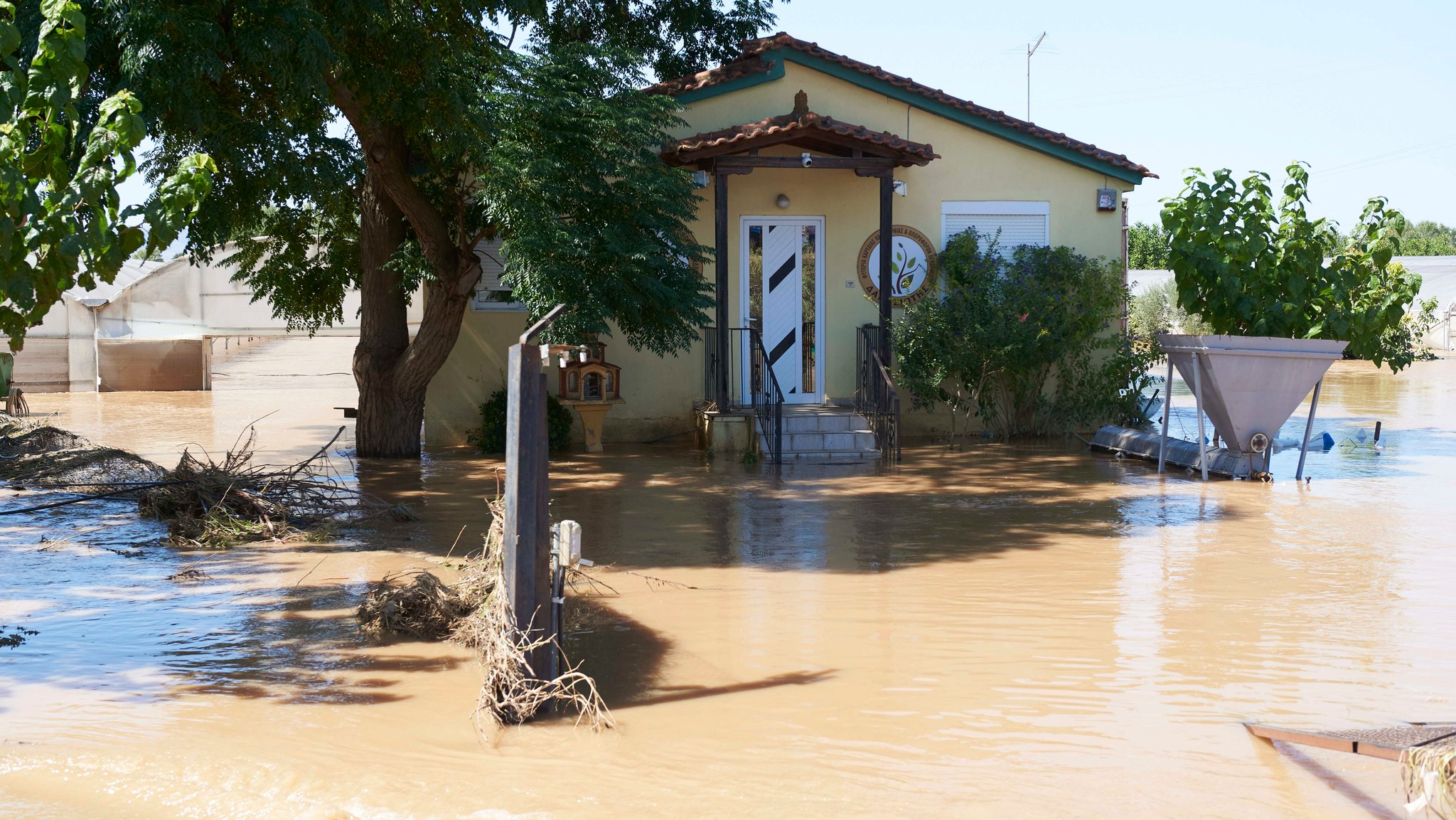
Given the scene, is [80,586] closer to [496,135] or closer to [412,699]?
[412,699]

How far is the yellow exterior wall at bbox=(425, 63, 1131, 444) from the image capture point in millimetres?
13414

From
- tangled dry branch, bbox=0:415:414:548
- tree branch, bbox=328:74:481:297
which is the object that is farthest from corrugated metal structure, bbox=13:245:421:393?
tangled dry branch, bbox=0:415:414:548

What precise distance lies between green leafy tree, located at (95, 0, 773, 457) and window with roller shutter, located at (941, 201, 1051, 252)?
11.1 feet

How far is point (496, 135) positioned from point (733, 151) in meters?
2.74

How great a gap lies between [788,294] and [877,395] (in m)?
1.76

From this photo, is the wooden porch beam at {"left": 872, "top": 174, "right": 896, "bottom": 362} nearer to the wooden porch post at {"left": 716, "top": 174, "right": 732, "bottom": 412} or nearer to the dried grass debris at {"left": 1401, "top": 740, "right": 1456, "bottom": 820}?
the wooden porch post at {"left": 716, "top": 174, "right": 732, "bottom": 412}

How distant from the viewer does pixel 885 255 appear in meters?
12.8

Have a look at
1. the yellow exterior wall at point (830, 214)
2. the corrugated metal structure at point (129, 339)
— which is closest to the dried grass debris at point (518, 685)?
the yellow exterior wall at point (830, 214)

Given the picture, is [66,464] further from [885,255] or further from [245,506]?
[885,255]

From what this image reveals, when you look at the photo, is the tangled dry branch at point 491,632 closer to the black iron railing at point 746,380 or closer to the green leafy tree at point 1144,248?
the black iron railing at point 746,380

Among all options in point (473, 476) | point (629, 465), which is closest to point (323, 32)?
point (473, 476)

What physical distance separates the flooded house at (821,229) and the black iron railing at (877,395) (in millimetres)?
41

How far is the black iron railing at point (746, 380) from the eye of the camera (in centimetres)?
1198

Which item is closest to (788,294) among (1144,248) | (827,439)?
(827,439)
